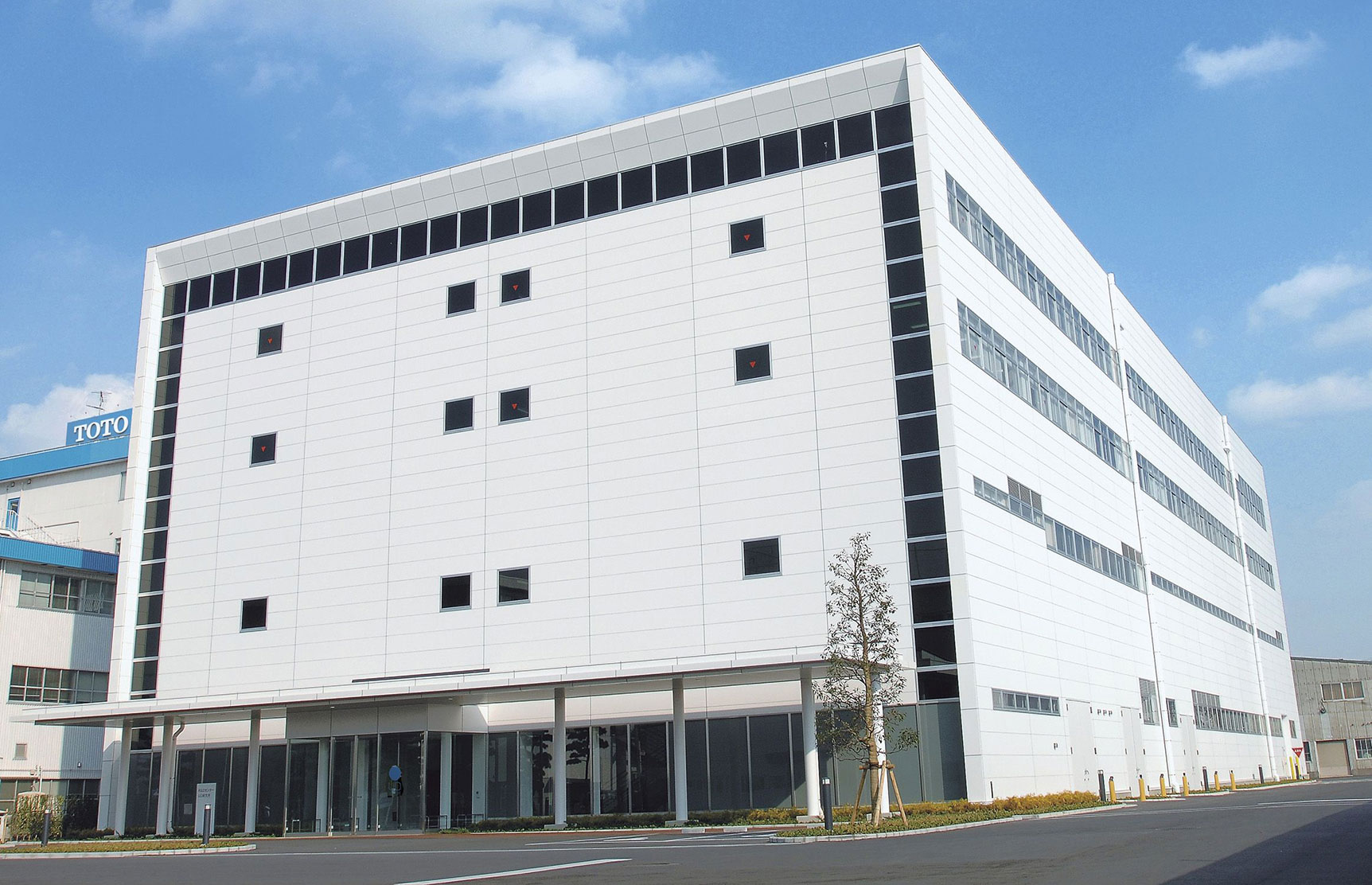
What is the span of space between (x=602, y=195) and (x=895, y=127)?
35.8 ft

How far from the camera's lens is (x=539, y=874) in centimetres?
1905

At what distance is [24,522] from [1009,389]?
169 feet

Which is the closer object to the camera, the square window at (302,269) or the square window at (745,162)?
the square window at (745,162)

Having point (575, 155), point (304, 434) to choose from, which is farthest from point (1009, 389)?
point (304, 434)

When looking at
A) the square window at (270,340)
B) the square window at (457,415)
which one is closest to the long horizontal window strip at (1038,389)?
the square window at (457,415)

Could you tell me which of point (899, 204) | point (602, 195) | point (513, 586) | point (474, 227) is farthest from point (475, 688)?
point (899, 204)

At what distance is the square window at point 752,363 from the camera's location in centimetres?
4062

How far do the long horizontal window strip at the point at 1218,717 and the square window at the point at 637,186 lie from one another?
37.4 meters

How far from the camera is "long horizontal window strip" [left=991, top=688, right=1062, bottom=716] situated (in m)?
37.3

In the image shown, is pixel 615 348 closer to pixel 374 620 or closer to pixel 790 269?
pixel 790 269

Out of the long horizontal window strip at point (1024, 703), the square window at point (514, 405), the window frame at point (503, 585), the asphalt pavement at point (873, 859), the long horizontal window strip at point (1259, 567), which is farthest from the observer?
the long horizontal window strip at point (1259, 567)

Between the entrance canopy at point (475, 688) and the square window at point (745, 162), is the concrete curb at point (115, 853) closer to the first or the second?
the entrance canopy at point (475, 688)

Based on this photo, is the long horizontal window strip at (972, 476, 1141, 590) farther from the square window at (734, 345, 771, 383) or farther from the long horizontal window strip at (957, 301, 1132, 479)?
the square window at (734, 345, 771, 383)

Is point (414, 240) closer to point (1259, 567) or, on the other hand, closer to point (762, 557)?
point (762, 557)
